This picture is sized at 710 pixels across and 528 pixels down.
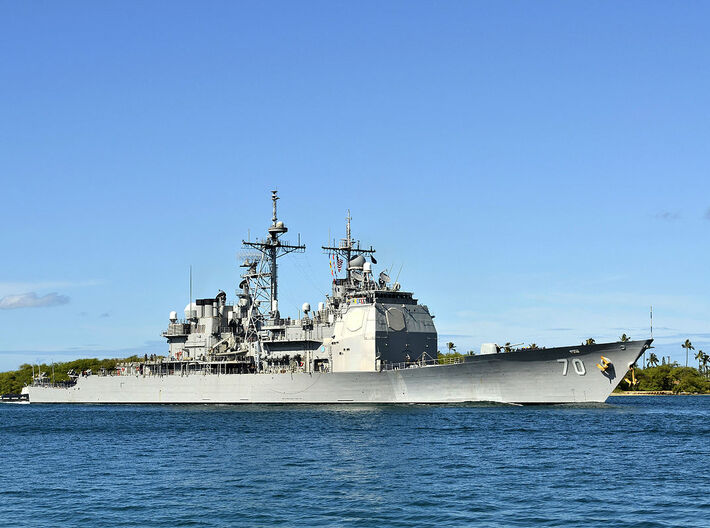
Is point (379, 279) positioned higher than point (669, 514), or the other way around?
point (379, 279)

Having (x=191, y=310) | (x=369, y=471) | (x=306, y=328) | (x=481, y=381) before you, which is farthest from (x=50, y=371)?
(x=369, y=471)

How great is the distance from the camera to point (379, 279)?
169 feet

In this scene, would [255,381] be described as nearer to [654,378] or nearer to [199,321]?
[199,321]

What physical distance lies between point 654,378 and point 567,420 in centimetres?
6815

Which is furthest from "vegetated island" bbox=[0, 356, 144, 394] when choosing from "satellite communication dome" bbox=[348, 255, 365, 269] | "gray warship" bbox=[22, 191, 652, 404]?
"satellite communication dome" bbox=[348, 255, 365, 269]

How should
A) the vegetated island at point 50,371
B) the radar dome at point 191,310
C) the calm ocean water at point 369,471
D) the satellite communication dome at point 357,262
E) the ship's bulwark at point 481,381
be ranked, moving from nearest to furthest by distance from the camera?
the calm ocean water at point 369,471
the ship's bulwark at point 481,381
the satellite communication dome at point 357,262
the radar dome at point 191,310
the vegetated island at point 50,371

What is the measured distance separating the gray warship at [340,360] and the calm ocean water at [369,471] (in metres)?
2.52

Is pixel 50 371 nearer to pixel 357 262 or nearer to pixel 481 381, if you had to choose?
pixel 357 262

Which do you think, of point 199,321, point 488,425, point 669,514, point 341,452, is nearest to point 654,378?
point 199,321

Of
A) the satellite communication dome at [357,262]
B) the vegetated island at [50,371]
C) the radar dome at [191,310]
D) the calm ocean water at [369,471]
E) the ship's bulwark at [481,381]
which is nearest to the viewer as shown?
the calm ocean water at [369,471]

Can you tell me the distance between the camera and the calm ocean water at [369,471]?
19359mm

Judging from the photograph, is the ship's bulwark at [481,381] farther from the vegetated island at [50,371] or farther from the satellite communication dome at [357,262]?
the vegetated island at [50,371]

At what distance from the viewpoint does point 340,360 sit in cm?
5019

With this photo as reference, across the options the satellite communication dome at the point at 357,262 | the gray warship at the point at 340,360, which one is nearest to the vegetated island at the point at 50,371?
the gray warship at the point at 340,360
